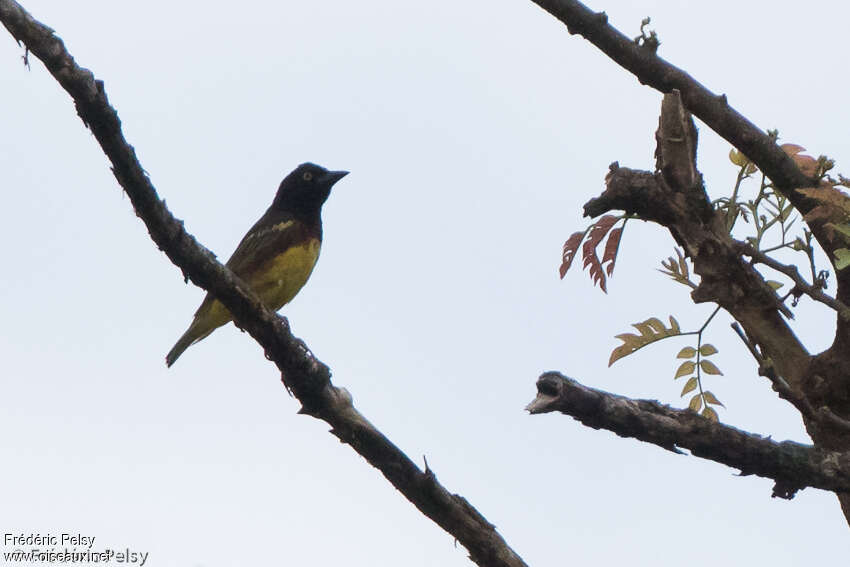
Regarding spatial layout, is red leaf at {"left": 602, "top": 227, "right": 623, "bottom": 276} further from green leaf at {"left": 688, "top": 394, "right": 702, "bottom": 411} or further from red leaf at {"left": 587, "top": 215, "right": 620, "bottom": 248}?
green leaf at {"left": 688, "top": 394, "right": 702, "bottom": 411}

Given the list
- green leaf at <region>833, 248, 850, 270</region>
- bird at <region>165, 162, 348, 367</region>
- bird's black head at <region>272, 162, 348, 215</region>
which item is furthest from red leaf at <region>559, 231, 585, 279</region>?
bird's black head at <region>272, 162, 348, 215</region>

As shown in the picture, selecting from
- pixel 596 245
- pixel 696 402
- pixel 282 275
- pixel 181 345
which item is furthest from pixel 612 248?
pixel 181 345

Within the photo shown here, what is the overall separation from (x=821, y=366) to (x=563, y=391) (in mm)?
1345

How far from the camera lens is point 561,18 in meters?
4.62

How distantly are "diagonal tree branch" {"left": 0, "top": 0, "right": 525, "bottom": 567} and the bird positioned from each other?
332 centimetres

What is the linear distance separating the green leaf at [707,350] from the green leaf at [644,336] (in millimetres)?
145

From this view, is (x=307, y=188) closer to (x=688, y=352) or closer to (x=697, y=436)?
(x=688, y=352)

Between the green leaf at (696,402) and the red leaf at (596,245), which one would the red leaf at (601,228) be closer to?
the red leaf at (596,245)

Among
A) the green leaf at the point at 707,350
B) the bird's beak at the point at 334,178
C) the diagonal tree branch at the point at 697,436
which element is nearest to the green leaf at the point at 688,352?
the green leaf at the point at 707,350

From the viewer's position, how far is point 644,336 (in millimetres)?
4656

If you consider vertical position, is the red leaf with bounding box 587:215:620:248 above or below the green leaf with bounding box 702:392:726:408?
above

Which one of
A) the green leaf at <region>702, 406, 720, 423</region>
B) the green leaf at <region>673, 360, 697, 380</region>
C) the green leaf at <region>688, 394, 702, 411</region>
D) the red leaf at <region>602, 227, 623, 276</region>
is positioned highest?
the red leaf at <region>602, 227, 623, 276</region>

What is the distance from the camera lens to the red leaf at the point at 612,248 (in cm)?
491

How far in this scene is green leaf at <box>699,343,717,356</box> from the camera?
477 centimetres
